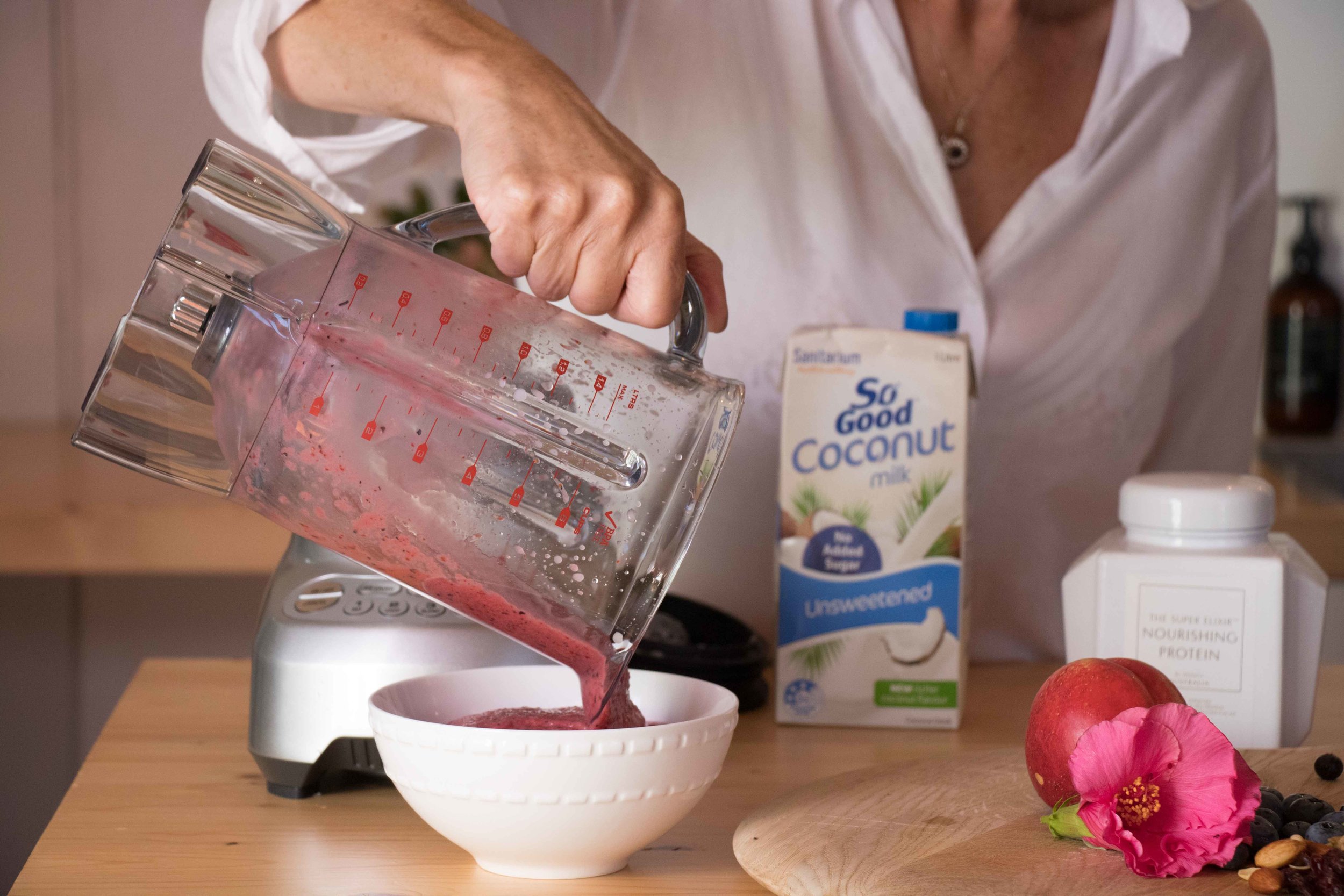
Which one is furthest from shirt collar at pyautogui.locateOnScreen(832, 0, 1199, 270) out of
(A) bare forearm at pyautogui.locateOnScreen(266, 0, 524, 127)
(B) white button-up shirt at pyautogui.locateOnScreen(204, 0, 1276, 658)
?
(A) bare forearm at pyautogui.locateOnScreen(266, 0, 524, 127)

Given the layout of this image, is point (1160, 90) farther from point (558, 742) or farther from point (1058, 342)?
point (558, 742)

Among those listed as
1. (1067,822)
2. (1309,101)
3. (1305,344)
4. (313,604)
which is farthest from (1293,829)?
(1309,101)

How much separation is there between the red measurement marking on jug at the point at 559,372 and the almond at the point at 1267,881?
38 centimetres

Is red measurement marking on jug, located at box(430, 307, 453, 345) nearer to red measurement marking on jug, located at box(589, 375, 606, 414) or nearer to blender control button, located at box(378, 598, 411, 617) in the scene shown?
red measurement marking on jug, located at box(589, 375, 606, 414)

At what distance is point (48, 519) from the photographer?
179cm

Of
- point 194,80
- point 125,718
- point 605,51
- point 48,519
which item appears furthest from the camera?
point 194,80

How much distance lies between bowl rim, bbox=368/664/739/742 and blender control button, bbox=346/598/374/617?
3.4 inches

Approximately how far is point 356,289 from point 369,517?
11 cm

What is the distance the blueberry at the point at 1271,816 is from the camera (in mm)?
639

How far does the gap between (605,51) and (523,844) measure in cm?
82

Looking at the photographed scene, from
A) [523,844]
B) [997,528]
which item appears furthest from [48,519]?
[523,844]

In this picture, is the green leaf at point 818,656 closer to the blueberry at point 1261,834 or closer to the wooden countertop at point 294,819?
the wooden countertop at point 294,819

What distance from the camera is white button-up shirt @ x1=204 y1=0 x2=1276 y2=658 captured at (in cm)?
117

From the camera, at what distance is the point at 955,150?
1234 mm
